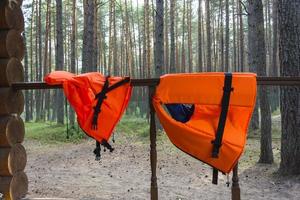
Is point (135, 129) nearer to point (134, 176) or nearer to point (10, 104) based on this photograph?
point (134, 176)

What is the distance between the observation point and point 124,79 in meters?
3.83

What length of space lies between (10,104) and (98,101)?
1.64 metres

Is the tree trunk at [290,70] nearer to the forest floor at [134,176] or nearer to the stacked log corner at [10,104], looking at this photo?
the forest floor at [134,176]

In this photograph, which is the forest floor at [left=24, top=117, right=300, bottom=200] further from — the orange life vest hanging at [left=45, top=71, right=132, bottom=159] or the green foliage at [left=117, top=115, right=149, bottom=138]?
the green foliage at [left=117, top=115, right=149, bottom=138]

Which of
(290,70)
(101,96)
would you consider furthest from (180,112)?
(290,70)

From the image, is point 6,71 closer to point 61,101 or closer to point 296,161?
point 296,161

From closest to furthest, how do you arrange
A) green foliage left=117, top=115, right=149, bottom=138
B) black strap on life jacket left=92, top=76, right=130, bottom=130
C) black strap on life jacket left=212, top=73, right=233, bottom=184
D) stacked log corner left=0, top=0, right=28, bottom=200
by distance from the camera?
black strap on life jacket left=212, top=73, right=233, bottom=184 → black strap on life jacket left=92, top=76, right=130, bottom=130 → stacked log corner left=0, top=0, right=28, bottom=200 → green foliage left=117, top=115, right=149, bottom=138

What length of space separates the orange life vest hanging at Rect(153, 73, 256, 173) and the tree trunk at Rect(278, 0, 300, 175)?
4.82m

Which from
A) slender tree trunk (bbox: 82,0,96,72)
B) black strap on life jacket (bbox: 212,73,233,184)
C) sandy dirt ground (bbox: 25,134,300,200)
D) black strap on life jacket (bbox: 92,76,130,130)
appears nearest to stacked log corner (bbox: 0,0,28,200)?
sandy dirt ground (bbox: 25,134,300,200)

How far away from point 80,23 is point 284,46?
39558 mm

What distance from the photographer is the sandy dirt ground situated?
298 inches

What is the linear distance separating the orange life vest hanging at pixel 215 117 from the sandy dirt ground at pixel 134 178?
3.71m

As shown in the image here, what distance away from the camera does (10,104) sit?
4.92 meters

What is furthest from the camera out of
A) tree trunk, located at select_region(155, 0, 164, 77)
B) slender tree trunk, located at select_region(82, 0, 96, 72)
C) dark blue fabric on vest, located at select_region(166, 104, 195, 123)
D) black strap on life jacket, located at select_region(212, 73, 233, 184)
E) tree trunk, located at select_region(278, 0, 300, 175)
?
slender tree trunk, located at select_region(82, 0, 96, 72)
